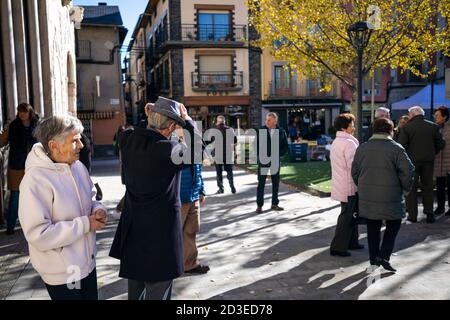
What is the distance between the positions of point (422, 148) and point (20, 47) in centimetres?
833

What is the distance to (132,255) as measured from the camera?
291cm

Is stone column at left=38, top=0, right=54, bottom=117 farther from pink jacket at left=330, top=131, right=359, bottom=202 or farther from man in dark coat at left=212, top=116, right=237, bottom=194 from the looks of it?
pink jacket at left=330, top=131, right=359, bottom=202

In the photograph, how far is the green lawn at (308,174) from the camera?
1087 centimetres

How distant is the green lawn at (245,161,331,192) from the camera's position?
1087 centimetres

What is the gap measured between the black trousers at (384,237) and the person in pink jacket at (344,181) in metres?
0.50

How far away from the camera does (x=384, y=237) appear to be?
4.84 m

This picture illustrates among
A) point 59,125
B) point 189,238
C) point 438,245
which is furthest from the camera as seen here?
point 438,245

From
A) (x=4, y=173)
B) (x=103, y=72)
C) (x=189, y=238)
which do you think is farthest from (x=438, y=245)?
(x=103, y=72)

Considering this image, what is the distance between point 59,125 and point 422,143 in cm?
597

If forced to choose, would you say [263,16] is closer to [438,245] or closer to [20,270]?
[438,245]

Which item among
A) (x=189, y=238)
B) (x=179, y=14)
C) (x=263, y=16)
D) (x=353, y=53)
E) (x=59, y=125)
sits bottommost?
(x=189, y=238)

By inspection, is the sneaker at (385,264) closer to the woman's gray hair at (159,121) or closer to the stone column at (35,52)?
the woman's gray hair at (159,121)

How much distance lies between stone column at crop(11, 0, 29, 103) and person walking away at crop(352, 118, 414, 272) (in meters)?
7.68

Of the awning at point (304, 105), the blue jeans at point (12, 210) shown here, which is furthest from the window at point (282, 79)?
the blue jeans at point (12, 210)
